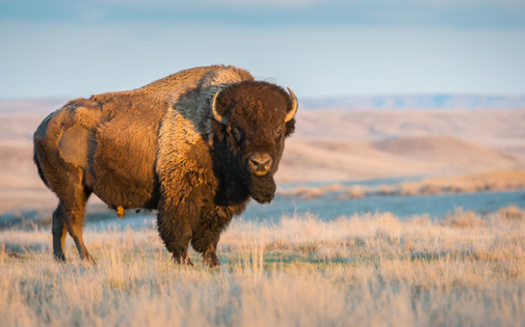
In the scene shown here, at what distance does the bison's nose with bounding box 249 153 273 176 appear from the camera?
7.84 m

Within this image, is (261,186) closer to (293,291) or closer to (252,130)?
(252,130)

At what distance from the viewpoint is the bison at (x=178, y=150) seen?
8273 mm

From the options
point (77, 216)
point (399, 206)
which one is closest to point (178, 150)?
point (77, 216)

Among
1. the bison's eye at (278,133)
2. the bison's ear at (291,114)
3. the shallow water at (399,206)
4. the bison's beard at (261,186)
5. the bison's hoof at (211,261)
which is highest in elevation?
the bison's ear at (291,114)

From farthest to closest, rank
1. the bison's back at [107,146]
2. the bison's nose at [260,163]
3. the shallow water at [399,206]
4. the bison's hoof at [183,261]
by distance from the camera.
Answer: the shallow water at [399,206]
the bison's back at [107,146]
the bison's hoof at [183,261]
the bison's nose at [260,163]

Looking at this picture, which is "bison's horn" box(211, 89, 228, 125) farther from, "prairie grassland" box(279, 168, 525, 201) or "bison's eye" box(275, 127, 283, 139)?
"prairie grassland" box(279, 168, 525, 201)

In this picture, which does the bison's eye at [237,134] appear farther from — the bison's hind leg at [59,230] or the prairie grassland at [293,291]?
the bison's hind leg at [59,230]

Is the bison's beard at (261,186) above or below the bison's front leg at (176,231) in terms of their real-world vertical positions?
above

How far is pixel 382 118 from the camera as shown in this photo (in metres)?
160

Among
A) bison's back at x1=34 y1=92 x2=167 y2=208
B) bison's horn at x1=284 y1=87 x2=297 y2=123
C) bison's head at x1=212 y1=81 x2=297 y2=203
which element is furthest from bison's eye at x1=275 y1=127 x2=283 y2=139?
bison's back at x1=34 y1=92 x2=167 y2=208

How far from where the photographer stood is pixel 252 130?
810cm

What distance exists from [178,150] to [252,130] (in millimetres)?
1238

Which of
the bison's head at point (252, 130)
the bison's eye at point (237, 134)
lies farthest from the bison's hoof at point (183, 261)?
the bison's eye at point (237, 134)

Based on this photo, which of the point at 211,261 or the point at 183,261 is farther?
the point at 211,261
